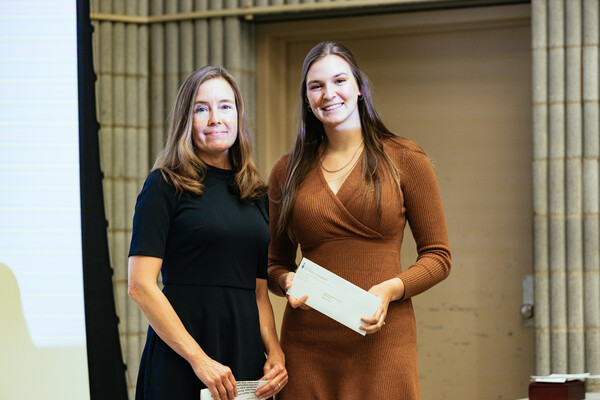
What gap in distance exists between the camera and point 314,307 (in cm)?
211

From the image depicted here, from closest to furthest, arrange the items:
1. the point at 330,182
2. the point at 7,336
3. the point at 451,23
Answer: the point at 330,182 → the point at 7,336 → the point at 451,23

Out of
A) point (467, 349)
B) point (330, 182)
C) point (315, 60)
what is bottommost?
point (467, 349)

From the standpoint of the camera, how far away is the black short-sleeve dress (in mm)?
2098

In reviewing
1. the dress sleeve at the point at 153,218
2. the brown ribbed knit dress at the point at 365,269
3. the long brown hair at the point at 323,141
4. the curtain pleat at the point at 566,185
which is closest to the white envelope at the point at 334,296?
the brown ribbed knit dress at the point at 365,269

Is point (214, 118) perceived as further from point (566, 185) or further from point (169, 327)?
point (566, 185)

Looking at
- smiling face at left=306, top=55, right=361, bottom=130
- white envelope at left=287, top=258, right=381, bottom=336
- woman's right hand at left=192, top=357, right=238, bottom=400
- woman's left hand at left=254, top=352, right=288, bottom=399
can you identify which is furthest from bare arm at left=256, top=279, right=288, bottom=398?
smiling face at left=306, top=55, right=361, bottom=130

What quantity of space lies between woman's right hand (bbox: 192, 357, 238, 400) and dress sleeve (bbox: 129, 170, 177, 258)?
1.01 ft

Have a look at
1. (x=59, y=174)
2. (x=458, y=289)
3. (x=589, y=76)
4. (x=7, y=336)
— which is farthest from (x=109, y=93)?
(x=589, y=76)

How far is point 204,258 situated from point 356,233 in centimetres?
44

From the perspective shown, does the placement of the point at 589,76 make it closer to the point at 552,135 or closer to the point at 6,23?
the point at 552,135

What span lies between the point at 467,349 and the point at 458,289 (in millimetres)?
332

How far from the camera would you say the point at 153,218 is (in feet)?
6.83

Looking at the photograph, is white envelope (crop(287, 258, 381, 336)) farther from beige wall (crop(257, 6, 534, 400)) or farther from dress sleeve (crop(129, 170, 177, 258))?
beige wall (crop(257, 6, 534, 400))

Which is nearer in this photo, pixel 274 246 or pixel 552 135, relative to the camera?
pixel 274 246
